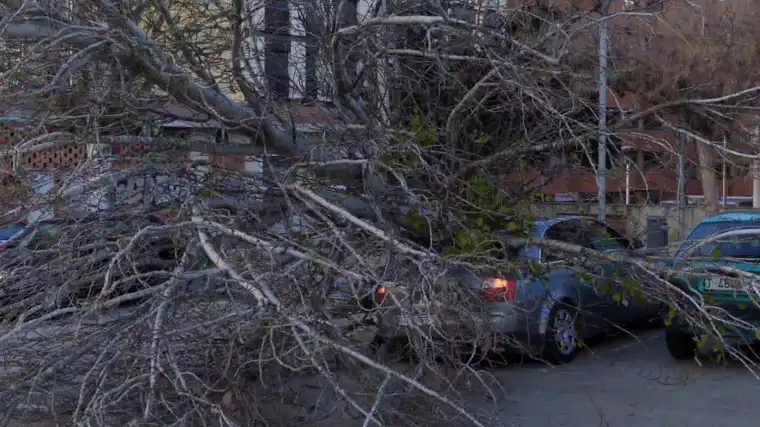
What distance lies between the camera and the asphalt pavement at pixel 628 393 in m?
6.91

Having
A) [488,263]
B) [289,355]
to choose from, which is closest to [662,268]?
[488,263]

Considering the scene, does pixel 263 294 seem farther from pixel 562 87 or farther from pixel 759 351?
pixel 759 351

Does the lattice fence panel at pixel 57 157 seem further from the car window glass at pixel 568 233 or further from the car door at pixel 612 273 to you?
the car door at pixel 612 273

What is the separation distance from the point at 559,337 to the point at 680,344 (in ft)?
4.02

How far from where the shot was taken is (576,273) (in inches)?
277

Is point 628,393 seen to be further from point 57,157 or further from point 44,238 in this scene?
point 57,157

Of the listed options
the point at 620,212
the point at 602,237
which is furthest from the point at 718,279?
the point at 620,212

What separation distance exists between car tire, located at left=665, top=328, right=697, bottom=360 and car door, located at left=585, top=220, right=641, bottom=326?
49 centimetres

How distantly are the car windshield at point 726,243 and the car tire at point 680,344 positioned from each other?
0.96 m

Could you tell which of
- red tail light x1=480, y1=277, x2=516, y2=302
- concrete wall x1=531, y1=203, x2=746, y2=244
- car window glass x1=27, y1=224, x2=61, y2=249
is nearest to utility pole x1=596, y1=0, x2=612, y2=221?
concrete wall x1=531, y1=203, x2=746, y2=244

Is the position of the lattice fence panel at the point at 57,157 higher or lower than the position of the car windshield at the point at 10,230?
higher

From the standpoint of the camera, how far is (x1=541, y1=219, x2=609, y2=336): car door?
22.9 ft

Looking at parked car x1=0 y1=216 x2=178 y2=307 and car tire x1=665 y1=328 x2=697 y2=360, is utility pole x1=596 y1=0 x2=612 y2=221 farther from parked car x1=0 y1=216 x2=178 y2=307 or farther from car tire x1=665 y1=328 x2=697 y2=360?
parked car x1=0 y1=216 x2=178 y2=307

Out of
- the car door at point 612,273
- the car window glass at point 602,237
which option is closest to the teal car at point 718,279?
the car door at point 612,273
